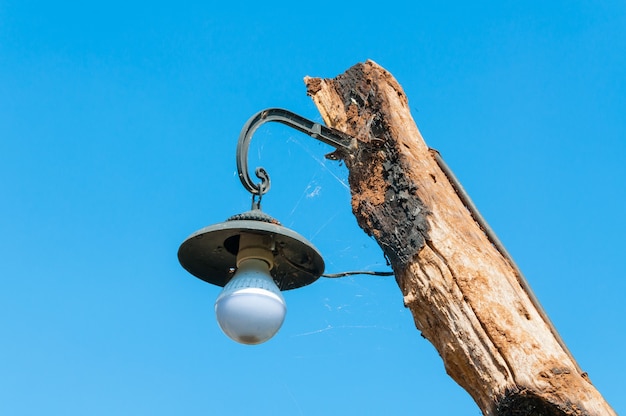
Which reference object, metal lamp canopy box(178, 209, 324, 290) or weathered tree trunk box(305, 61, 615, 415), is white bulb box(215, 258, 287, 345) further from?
weathered tree trunk box(305, 61, 615, 415)

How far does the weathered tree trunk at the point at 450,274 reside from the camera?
258 cm

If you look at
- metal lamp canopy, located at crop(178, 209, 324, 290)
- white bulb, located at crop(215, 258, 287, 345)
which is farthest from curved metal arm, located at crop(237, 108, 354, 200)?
white bulb, located at crop(215, 258, 287, 345)

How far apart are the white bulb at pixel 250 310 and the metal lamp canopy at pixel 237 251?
210 millimetres

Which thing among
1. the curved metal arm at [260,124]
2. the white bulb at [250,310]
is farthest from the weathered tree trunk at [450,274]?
the white bulb at [250,310]

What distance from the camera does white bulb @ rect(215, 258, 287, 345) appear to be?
2.89 meters

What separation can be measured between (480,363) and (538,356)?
0.20 meters

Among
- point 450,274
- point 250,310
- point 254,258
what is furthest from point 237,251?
point 450,274

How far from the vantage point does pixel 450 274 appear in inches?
115

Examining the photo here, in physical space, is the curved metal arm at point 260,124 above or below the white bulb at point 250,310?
above

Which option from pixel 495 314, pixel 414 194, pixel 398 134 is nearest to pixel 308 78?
pixel 398 134

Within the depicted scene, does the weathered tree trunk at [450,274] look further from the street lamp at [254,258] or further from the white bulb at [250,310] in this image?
the white bulb at [250,310]

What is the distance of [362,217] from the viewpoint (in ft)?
11.2

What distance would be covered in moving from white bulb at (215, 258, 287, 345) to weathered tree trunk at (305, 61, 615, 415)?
0.53 metres

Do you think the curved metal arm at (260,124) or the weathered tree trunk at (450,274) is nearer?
the weathered tree trunk at (450,274)
